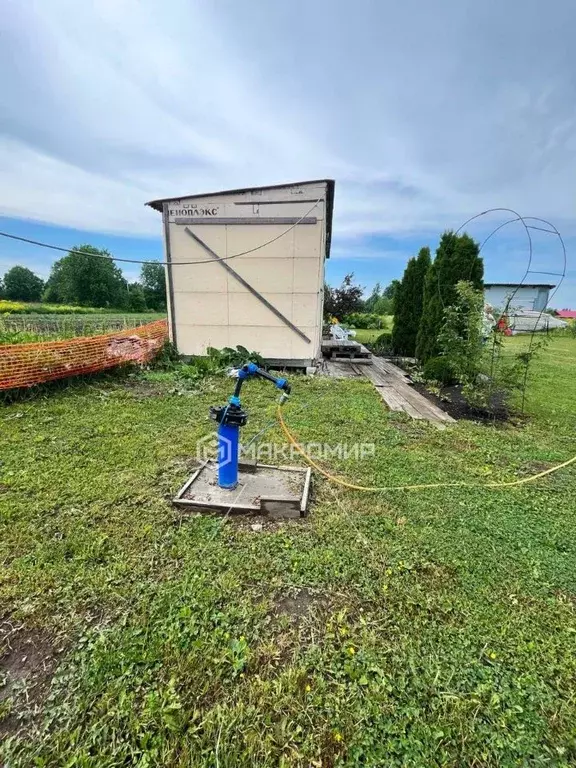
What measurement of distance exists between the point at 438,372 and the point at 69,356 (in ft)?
20.5

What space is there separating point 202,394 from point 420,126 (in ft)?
18.7

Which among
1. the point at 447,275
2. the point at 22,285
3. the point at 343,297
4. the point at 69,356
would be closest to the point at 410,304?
the point at 447,275

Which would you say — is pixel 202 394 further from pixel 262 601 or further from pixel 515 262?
pixel 515 262

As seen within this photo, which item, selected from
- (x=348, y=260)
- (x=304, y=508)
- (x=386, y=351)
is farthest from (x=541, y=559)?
(x=348, y=260)

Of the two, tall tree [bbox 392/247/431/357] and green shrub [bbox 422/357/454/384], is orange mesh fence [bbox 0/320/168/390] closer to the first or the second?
green shrub [bbox 422/357/454/384]

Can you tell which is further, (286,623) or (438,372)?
(438,372)

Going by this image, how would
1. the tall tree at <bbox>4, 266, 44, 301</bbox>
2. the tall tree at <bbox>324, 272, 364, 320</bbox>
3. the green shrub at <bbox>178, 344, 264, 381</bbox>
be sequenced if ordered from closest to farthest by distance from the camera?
the green shrub at <bbox>178, 344, 264, 381</bbox> < the tall tree at <bbox>324, 272, 364, 320</bbox> < the tall tree at <bbox>4, 266, 44, 301</bbox>

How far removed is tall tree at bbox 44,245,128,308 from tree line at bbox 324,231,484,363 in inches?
1622

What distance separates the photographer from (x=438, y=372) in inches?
256

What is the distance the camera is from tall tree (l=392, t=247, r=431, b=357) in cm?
1008

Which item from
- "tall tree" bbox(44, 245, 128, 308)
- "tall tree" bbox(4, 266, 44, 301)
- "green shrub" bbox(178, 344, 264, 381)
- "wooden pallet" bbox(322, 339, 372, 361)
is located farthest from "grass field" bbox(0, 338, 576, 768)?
"tall tree" bbox(4, 266, 44, 301)

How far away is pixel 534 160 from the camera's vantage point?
14.1 ft

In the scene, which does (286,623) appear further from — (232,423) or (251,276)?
(251,276)

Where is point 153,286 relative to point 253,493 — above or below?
above
